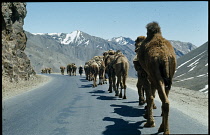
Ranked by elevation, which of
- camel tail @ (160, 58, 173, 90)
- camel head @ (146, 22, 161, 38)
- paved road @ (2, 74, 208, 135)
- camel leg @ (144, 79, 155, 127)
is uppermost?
camel head @ (146, 22, 161, 38)

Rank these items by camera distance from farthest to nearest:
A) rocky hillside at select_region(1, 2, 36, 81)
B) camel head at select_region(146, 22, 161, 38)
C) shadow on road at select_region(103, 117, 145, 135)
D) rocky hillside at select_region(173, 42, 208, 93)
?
1. rocky hillside at select_region(173, 42, 208, 93)
2. rocky hillside at select_region(1, 2, 36, 81)
3. camel head at select_region(146, 22, 161, 38)
4. shadow on road at select_region(103, 117, 145, 135)

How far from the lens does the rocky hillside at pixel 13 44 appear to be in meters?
22.8

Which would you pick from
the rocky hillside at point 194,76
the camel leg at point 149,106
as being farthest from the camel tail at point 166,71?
the rocky hillside at point 194,76

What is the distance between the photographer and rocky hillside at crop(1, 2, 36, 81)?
22834mm

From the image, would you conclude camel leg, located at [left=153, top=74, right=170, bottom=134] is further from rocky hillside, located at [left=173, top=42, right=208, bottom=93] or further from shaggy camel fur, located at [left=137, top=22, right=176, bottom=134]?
rocky hillside, located at [left=173, top=42, right=208, bottom=93]

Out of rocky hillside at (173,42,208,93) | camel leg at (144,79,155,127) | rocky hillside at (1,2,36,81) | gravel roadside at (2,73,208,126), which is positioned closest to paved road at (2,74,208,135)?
camel leg at (144,79,155,127)

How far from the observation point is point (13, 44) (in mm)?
27359

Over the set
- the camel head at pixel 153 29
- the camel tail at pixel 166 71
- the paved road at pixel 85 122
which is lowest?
the paved road at pixel 85 122

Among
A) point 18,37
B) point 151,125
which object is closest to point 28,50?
point 18,37

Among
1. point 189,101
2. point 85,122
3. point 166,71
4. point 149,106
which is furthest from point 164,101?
point 189,101

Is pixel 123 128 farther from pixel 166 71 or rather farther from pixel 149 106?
pixel 166 71

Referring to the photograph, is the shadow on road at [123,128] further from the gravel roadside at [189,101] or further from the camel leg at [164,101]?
the gravel roadside at [189,101]

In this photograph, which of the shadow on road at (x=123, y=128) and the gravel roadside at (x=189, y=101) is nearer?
the shadow on road at (x=123, y=128)

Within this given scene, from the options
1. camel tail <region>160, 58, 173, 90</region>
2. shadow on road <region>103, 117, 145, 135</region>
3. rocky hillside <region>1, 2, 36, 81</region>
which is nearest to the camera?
camel tail <region>160, 58, 173, 90</region>
